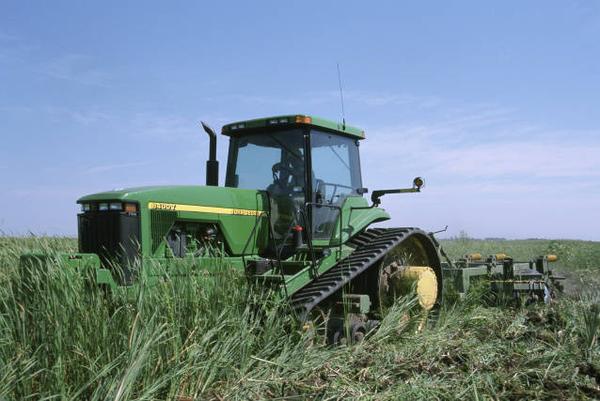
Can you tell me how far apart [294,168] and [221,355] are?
3314mm

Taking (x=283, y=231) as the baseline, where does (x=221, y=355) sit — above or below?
below

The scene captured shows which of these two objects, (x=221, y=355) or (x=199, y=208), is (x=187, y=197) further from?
(x=221, y=355)

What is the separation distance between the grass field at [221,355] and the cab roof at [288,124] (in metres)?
2.40

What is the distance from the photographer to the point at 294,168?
7.43m

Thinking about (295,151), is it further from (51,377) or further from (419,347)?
(51,377)

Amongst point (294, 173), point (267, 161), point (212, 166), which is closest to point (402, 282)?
point (294, 173)

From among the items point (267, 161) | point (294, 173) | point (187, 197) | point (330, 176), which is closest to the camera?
point (187, 197)

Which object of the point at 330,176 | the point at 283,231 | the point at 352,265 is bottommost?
the point at 352,265

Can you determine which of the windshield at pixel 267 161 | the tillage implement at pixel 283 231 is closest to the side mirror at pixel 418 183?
the tillage implement at pixel 283 231

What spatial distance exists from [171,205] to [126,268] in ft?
2.76

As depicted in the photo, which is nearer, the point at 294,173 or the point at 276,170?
the point at 294,173

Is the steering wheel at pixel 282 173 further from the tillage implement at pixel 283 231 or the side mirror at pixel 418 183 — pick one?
the side mirror at pixel 418 183

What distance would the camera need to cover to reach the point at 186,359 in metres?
4.36

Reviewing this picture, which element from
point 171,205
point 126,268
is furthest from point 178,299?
point 171,205
